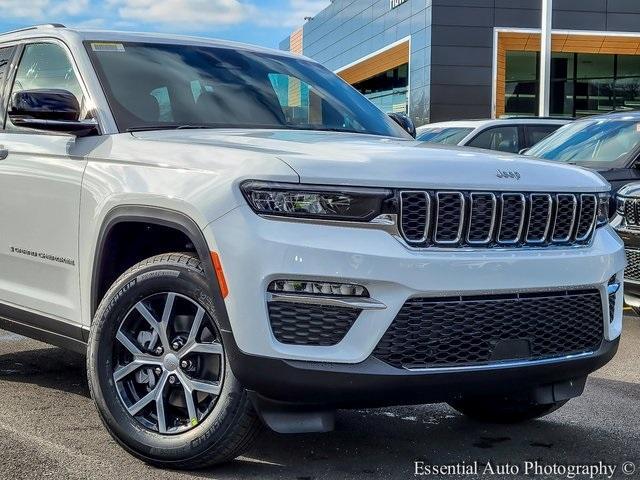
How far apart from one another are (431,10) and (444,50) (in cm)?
164

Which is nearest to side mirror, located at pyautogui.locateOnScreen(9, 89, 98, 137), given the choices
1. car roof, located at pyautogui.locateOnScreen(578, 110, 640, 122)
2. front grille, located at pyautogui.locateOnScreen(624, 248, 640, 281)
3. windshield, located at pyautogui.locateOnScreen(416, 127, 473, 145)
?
front grille, located at pyautogui.locateOnScreen(624, 248, 640, 281)

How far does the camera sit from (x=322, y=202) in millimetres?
3545

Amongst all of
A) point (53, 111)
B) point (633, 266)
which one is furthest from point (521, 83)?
point (53, 111)

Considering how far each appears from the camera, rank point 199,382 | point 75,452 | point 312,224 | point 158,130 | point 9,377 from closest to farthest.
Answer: point 312,224 → point 199,382 → point 75,452 → point 158,130 → point 9,377

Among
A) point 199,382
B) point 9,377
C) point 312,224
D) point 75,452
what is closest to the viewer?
point 312,224

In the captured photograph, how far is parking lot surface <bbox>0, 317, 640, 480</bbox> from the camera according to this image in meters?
4.03

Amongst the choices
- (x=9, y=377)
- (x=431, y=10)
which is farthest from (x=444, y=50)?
(x=9, y=377)

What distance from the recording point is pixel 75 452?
4.23 m

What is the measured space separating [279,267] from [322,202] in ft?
0.95

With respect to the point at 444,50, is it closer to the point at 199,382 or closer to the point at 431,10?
the point at 431,10

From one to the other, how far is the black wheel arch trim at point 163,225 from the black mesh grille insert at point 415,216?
735mm

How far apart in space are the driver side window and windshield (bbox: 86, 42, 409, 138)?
150 mm

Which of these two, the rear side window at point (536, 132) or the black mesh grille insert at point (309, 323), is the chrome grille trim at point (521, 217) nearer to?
the black mesh grille insert at point (309, 323)

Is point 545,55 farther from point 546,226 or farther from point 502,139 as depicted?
point 546,226
